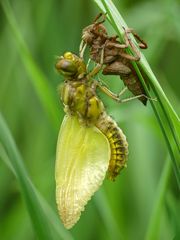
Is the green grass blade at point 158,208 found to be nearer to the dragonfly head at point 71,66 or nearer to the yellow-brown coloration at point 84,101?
the yellow-brown coloration at point 84,101

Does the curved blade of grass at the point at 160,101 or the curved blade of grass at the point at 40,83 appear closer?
the curved blade of grass at the point at 160,101

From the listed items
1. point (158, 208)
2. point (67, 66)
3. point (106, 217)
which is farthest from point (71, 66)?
point (106, 217)

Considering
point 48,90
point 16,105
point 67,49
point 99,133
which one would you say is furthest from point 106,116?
point 67,49

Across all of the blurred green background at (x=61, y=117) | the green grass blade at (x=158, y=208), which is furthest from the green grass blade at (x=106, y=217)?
the green grass blade at (x=158, y=208)

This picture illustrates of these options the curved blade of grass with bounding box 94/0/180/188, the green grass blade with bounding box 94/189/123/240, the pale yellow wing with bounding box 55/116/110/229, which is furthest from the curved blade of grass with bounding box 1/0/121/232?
the curved blade of grass with bounding box 94/0/180/188

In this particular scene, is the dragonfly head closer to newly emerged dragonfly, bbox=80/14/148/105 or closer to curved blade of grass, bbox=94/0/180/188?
newly emerged dragonfly, bbox=80/14/148/105

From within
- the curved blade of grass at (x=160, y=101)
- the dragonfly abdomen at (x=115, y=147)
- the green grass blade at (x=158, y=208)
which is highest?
the curved blade of grass at (x=160, y=101)

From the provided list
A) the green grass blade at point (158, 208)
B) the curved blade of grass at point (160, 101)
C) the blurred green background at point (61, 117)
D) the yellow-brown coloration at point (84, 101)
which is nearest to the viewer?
the curved blade of grass at point (160, 101)
